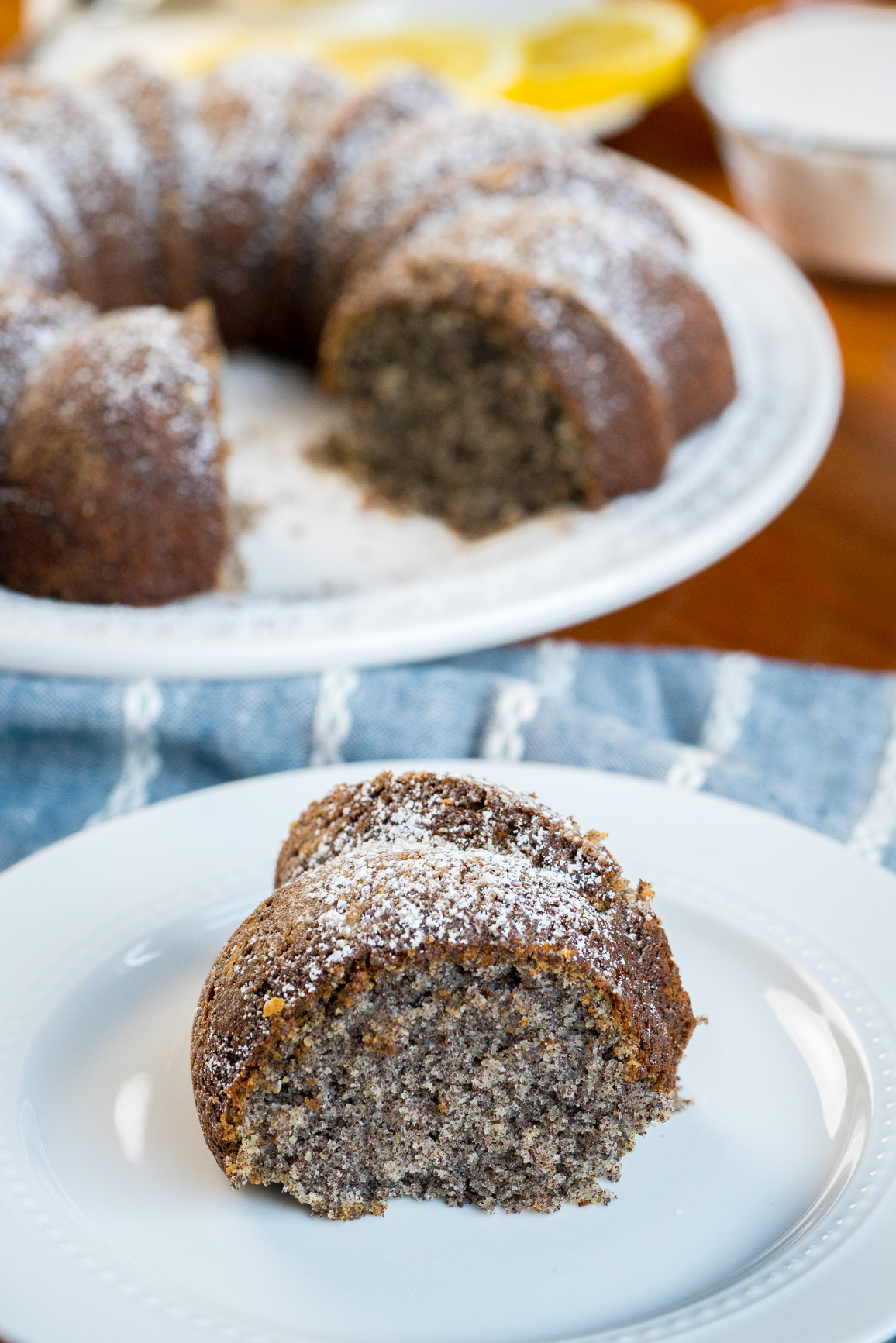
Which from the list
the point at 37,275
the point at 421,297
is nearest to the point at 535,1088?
the point at 421,297

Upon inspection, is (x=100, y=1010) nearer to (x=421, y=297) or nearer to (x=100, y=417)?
(x=100, y=417)

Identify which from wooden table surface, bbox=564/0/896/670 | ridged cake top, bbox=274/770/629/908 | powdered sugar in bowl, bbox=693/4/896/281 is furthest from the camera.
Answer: powdered sugar in bowl, bbox=693/4/896/281

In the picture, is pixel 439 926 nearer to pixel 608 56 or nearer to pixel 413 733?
pixel 413 733

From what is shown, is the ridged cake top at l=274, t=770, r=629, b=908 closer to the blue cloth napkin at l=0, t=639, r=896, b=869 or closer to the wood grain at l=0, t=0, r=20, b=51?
the blue cloth napkin at l=0, t=639, r=896, b=869

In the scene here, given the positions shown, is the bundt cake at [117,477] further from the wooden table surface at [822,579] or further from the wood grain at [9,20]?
the wood grain at [9,20]

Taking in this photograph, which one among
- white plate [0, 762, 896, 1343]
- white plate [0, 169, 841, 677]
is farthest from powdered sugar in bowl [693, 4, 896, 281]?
white plate [0, 762, 896, 1343]
